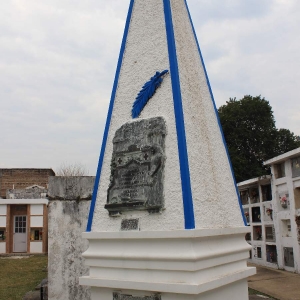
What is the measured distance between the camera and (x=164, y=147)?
3.44m

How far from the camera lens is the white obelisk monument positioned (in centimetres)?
311

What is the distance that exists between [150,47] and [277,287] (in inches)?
316

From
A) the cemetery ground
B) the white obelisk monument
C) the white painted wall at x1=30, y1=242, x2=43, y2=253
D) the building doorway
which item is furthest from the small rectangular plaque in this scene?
the building doorway

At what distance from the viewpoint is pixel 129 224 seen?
3.40 metres

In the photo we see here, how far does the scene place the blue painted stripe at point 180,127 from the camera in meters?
3.11

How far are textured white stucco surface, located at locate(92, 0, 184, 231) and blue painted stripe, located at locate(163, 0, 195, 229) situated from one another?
61 mm

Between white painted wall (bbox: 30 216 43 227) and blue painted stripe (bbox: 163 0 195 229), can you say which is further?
white painted wall (bbox: 30 216 43 227)

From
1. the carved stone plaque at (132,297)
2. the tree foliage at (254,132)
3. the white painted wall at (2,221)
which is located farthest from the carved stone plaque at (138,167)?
the white painted wall at (2,221)

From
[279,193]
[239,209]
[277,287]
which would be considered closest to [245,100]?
[279,193]

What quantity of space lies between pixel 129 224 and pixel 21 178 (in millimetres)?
25222

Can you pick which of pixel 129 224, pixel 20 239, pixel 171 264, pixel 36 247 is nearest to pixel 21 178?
pixel 20 239

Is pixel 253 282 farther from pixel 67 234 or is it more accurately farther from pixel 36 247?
pixel 36 247

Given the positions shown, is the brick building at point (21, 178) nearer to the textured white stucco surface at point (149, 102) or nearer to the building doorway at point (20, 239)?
the building doorway at point (20, 239)

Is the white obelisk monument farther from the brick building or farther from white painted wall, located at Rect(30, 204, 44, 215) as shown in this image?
the brick building
